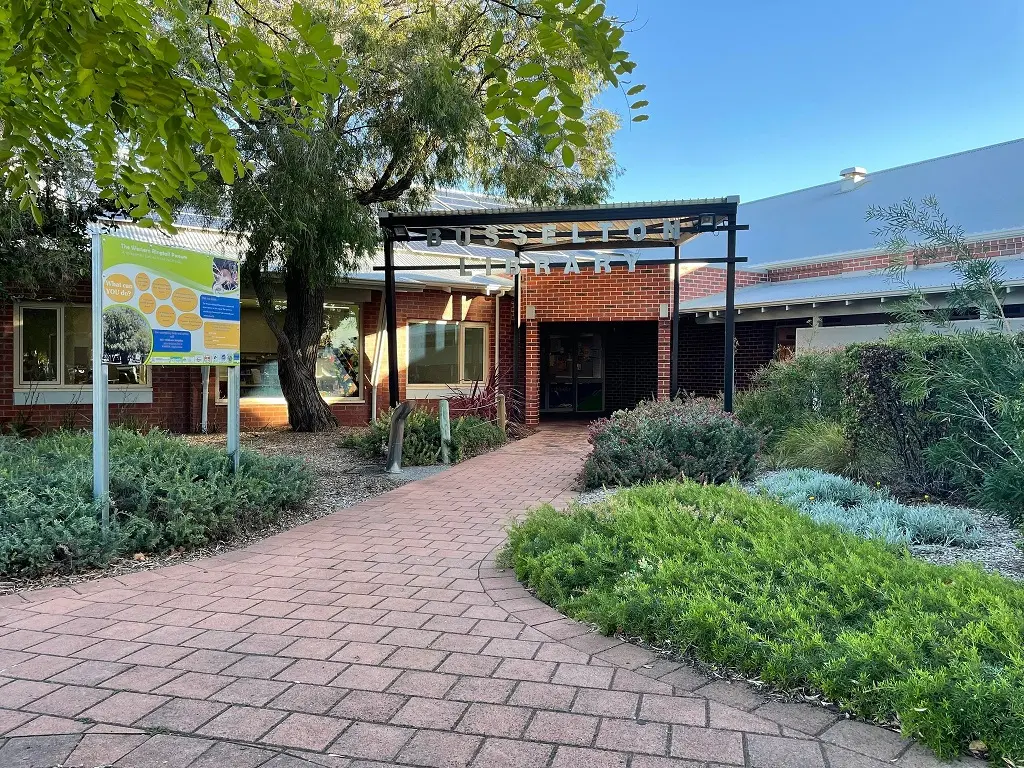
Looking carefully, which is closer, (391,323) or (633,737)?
(633,737)

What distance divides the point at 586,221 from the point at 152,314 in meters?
5.73

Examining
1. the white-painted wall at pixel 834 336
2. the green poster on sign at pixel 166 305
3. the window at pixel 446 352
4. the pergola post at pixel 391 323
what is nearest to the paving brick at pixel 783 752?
the green poster on sign at pixel 166 305

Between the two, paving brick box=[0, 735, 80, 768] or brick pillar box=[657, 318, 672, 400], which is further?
brick pillar box=[657, 318, 672, 400]

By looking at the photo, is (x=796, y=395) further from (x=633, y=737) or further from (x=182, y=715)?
(x=182, y=715)

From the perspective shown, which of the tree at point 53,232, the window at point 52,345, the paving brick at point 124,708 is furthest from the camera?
the window at point 52,345

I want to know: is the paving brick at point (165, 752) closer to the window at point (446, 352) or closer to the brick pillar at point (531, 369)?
the brick pillar at point (531, 369)

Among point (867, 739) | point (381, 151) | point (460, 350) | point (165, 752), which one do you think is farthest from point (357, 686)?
point (460, 350)

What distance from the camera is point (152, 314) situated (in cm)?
594

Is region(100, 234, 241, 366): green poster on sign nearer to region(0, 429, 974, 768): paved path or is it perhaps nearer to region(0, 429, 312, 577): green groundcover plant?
region(0, 429, 312, 577): green groundcover plant

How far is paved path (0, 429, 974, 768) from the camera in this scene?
268 centimetres

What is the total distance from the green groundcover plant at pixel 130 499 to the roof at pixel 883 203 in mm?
12323

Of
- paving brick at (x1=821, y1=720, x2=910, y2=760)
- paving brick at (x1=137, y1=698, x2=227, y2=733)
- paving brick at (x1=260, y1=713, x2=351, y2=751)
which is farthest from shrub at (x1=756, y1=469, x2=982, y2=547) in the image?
paving brick at (x1=137, y1=698, x2=227, y2=733)

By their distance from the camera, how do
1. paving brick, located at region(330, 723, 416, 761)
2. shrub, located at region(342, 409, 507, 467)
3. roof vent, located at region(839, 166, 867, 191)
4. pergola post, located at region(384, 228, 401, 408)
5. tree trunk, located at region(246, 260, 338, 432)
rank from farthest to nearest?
roof vent, located at region(839, 166, 867, 191)
tree trunk, located at region(246, 260, 338, 432)
pergola post, located at region(384, 228, 401, 408)
shrub, located at region(342, 409, 507, 467)
paving brick, located at region(330, 723, 416, 761)

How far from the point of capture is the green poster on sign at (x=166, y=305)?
222 inches
